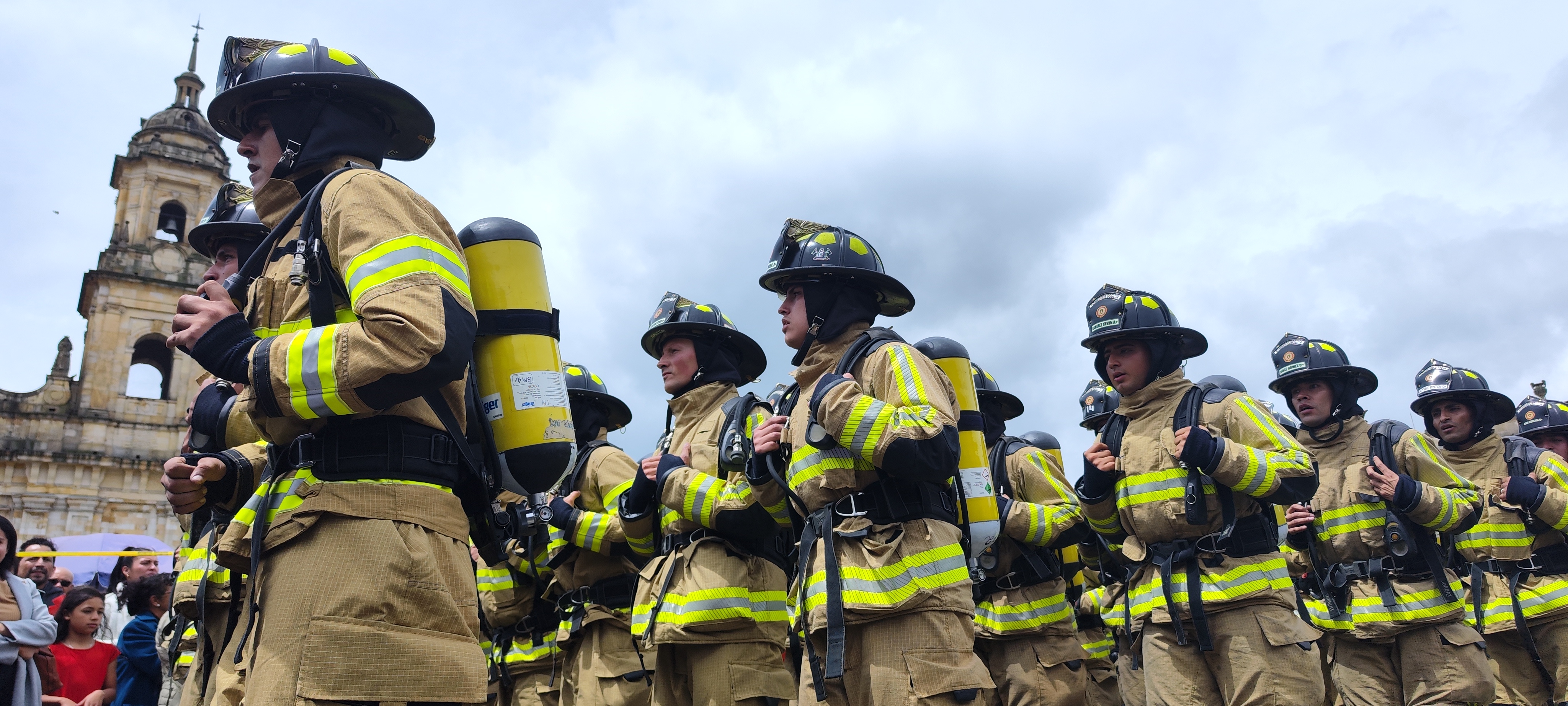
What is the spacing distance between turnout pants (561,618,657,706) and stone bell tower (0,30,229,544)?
32.8 metres

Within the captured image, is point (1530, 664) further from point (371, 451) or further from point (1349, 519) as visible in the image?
point (371, 451)

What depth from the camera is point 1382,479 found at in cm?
779

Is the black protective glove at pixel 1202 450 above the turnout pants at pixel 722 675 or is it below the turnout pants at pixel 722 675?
above

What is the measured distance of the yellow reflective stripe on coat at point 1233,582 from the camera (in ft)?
19.9

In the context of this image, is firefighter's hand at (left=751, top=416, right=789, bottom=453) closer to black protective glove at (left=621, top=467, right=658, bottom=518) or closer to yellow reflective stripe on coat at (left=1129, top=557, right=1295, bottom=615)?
black protective glove at (left=621, top=467, right=658, bottom=518)

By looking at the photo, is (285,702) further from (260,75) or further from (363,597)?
(260,75)

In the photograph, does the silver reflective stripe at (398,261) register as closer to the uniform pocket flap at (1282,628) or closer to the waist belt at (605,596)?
the waist belt at (605,596)

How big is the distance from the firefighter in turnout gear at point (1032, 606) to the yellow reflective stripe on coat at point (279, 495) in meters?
5.57

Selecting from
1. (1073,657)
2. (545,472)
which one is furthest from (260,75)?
(1073,657)

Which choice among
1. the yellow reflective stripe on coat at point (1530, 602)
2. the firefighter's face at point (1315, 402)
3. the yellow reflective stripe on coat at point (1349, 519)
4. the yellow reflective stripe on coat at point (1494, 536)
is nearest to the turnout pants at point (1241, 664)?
the yellow reflective stripe on coat at point (1349, 519)

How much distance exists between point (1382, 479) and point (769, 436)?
5048 millimetres

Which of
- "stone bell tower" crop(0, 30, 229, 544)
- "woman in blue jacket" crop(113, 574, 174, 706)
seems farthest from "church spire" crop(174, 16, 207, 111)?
"woman in blue jacket" crop(113, 574, 174, 706)

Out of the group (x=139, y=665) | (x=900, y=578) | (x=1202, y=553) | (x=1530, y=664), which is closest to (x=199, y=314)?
(x=900, y=578)

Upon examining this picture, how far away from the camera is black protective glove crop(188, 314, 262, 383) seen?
309 cm
